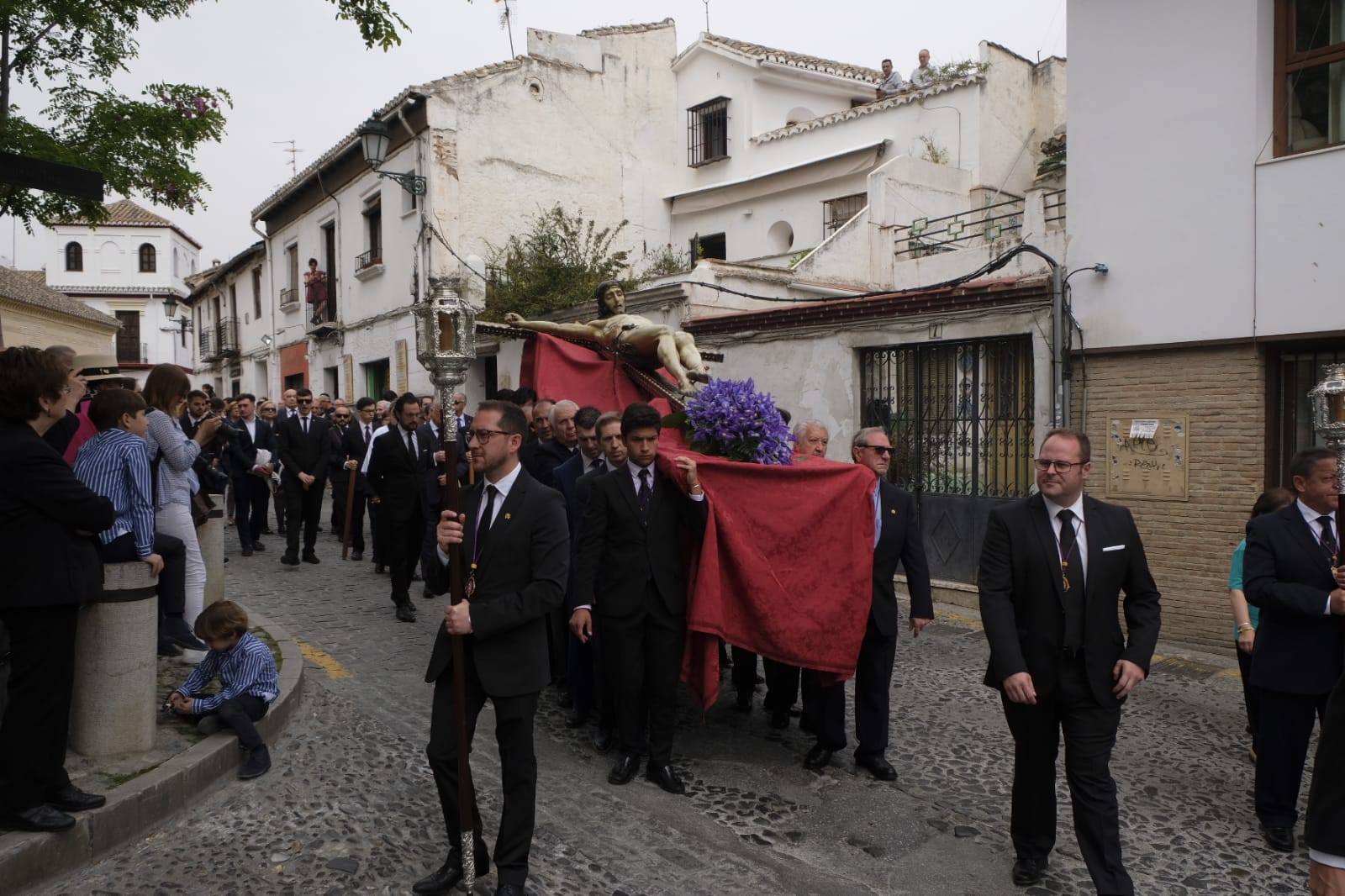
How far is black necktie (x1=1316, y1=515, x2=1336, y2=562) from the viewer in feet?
15.0

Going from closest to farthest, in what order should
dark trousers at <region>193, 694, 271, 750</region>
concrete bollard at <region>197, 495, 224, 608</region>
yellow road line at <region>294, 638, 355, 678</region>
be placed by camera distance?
dark trousers at <region>193, 694, 271, 750</region>, yellow road line at <region>294, 638, 355, 678</region>, concrete bollard at <region>197, 495, 224, 608</region>

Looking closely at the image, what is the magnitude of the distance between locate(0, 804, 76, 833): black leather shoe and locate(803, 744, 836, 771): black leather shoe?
338 centimetres

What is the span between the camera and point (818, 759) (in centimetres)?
536

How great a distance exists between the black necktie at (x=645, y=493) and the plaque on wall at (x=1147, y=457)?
17.7 feet

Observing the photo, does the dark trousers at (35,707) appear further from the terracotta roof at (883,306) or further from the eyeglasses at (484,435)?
the terracotta roof at (883,306)

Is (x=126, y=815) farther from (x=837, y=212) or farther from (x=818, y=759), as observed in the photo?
(x=837, y=212)

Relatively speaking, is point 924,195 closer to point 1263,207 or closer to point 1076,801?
point 1263,207

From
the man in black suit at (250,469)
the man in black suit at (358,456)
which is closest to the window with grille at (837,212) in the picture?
the man in black suit at (358,456)

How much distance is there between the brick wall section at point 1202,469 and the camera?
8.19m

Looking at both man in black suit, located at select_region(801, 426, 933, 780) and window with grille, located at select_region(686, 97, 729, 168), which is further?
window with grille, located at select_region(686, 97, 729, 168)

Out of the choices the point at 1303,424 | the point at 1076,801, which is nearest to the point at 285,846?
the point at 1076,801

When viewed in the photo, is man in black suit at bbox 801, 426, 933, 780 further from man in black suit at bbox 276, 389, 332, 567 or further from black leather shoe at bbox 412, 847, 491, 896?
man in black suit at bbox 276, 389, 332, 567

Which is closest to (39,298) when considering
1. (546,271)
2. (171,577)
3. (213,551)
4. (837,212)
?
(546,271)

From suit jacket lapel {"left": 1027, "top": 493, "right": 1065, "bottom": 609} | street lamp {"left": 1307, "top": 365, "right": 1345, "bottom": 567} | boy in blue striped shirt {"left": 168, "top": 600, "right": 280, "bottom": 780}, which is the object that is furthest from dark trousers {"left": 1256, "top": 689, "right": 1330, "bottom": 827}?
boy in blue striped shirt {"left": 168, "top": 600, "right": 280, "bottom": 780}
